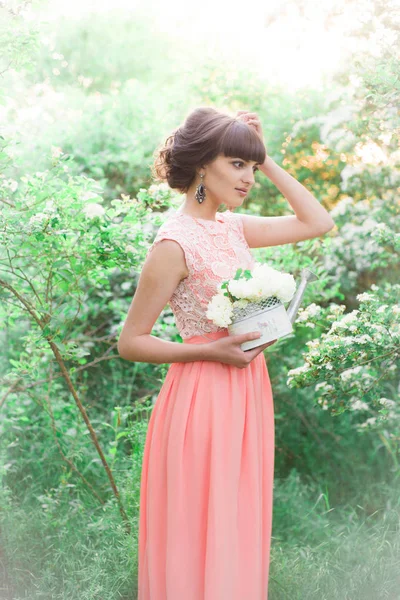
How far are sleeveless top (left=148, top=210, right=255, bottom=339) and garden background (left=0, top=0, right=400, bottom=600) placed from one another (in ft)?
2.22

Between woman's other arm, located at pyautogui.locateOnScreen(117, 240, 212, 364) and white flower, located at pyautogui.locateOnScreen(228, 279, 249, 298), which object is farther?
woman's other arm, located at pyautogui.locateOnScreen(117, 240, 212, 364)

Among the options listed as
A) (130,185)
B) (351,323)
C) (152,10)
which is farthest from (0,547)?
(152,10)

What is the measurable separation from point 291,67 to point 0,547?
387 cm

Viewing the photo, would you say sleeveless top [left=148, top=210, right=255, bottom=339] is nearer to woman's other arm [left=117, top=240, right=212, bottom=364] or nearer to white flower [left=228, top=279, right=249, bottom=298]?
woman's other arm [left=117, top=240, right=212, bottom=364]

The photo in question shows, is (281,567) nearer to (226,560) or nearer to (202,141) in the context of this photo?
(226,560)

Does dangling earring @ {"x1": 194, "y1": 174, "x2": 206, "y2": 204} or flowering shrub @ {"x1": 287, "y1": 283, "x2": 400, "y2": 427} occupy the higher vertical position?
dangling earring @ {"x1": 194, "y1": 174, "x2": 206, "y2": 204}

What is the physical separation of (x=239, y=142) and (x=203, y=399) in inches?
34.0

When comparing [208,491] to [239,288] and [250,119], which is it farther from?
[250,119]

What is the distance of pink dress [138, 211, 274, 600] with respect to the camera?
2174 mm

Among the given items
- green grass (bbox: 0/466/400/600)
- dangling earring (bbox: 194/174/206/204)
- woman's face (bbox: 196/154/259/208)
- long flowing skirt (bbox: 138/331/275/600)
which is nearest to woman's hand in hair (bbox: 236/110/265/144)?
woman's face (bbox: 196/154/259/208)

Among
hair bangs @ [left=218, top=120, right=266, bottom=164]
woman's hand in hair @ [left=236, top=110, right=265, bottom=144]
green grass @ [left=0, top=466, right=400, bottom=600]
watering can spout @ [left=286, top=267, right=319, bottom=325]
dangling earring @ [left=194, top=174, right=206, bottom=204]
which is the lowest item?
green grass @ [left=0, top=466, right=400, bottom=600]

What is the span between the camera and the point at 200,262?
2.21m

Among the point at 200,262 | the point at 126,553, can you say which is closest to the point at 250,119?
the point at 200,262

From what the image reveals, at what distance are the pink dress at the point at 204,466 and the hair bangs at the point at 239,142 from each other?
26cm
